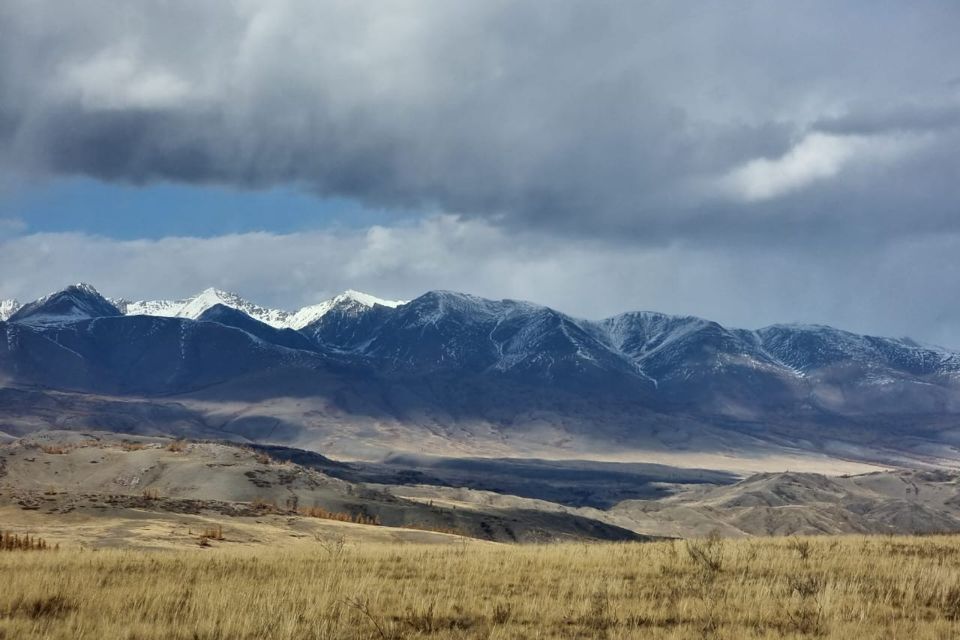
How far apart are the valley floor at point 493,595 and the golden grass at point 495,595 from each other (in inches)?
1.5

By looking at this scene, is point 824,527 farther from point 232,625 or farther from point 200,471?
point 232,625

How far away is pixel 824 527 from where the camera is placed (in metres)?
117

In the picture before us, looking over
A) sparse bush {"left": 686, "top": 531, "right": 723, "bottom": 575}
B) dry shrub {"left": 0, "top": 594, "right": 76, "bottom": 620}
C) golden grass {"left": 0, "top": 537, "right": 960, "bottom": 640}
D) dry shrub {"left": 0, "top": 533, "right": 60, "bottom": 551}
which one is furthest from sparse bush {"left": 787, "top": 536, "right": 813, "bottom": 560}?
dry shrub {"left": 0, "top": 533, "right": 60, "bottom": 551}

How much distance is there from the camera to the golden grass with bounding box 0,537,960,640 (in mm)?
12305

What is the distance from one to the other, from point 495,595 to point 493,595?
1.3 inches

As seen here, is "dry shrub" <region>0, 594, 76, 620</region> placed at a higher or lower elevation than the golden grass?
lower

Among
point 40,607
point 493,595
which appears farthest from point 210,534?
point 493,595

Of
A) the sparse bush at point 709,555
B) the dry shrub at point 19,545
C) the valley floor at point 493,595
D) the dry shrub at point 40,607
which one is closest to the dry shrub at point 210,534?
the dry shrub at point 19,545

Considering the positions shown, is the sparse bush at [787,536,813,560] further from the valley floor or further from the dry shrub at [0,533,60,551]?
the dry shrub at [0,533,60,551]

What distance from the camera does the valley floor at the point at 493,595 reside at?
485 inches

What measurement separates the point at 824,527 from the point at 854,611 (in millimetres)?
113306

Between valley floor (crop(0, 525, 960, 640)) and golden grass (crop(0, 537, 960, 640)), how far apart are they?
0.12 ft

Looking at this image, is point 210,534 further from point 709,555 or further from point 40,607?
point 709,555

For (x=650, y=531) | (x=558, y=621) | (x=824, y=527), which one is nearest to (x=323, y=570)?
(x=558, y=621)
